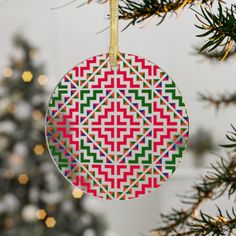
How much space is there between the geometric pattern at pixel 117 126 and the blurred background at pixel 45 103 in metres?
→ 1.00

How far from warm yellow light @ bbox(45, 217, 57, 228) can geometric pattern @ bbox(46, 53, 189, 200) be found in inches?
43.9

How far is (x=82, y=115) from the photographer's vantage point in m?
0.49

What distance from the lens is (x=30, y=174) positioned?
1.58m

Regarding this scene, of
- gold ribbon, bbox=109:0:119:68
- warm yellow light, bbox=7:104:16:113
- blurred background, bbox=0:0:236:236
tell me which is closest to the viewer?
gold ribbon, bbox=109:0:119:68

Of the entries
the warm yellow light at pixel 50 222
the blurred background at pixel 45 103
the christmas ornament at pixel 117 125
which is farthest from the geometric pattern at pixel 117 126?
the warm yellow light at pixel 50 222

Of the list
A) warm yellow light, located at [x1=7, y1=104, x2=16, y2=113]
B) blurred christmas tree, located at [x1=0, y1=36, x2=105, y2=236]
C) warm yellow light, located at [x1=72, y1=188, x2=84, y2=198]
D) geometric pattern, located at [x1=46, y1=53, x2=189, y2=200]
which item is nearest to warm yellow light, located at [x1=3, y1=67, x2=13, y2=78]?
blurred christmas tree, located at [x1=0, y1=36, x2=105, y2=236]

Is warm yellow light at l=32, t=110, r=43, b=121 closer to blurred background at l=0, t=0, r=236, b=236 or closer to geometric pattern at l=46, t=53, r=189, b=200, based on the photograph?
blurred background at l=0, t=0, r=236, b=236

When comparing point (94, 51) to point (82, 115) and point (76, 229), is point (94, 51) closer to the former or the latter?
point (76, 229)

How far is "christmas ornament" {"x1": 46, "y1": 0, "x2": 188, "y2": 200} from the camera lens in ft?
1.54

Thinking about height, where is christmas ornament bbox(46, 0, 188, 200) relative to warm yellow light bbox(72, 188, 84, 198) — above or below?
above

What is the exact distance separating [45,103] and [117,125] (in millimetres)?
1117

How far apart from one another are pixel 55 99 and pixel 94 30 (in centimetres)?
109

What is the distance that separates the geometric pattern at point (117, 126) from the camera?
471 millimetres

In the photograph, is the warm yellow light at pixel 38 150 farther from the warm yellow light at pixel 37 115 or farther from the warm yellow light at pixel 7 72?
the warm yellow light at pixel 7 72
